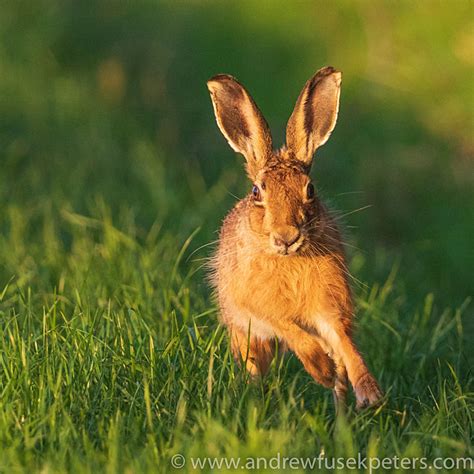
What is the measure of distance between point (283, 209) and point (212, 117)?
5.47 m

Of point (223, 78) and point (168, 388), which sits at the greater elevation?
point (223, 78)

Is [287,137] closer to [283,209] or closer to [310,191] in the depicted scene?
[310,191]

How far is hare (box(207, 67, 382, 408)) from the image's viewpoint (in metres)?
4.80

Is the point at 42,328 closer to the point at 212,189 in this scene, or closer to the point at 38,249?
the point at 38,249

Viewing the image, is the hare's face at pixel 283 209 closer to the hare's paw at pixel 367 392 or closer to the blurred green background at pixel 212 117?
the hare's paw at pixel 367 392

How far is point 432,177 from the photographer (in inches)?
354

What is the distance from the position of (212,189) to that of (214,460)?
4308 millimetres

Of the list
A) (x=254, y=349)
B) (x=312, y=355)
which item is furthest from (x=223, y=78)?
(x=312, y=355)

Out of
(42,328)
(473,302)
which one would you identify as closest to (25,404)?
(42,328)

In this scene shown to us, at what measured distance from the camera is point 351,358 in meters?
4.83

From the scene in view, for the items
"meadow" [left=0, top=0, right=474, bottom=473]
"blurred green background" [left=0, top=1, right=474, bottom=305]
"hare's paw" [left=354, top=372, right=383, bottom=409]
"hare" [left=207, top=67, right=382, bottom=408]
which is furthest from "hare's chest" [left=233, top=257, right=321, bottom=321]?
"blurred green background" [left=0, top=1, right=474, bottom=305]
